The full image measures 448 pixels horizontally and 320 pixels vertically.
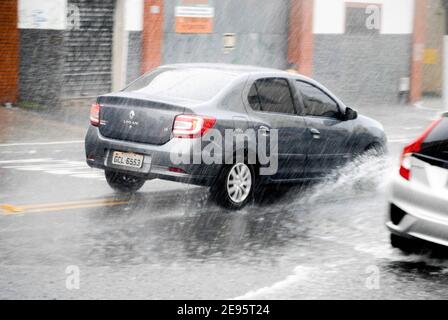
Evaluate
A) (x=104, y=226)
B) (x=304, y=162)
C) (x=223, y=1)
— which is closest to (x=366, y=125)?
(x=304, y=162)

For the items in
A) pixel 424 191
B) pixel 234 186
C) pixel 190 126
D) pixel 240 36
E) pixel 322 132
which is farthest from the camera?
pixel 240 36

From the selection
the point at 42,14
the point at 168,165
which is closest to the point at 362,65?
the point at 42,14

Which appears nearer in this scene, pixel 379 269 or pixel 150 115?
pixel 379 269

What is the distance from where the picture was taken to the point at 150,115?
10250 millimetres

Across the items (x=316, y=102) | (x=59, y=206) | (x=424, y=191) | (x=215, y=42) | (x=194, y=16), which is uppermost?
(x=194, y=16)

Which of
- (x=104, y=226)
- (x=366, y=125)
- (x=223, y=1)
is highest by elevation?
(x=223, y=1)

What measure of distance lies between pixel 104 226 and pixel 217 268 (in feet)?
6.17

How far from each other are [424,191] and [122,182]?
441 centimetres

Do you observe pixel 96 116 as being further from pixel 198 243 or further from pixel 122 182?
pixel 198 243

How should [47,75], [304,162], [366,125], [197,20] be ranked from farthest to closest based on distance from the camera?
[197,20], [47,75], [366,125], [304,162]

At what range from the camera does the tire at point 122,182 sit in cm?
1126

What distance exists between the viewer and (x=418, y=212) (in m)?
7.92

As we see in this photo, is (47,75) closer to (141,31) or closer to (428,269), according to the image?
(141,31)

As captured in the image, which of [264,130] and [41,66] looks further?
[41,66]
